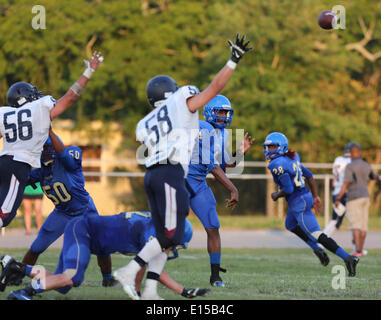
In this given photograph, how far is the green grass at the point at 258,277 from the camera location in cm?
641

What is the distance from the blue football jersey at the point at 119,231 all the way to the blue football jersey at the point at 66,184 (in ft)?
3.97

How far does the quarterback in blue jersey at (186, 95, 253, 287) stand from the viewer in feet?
24.4

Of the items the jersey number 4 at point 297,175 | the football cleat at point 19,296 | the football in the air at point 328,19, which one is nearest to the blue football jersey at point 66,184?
the football cleat at point 19,296

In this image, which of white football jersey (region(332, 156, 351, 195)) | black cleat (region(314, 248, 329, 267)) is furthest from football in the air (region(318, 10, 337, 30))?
white football jersey (region(332, 156, 351, 195))

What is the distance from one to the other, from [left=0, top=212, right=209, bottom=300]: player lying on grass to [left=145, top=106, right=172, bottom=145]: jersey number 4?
2.35 feet

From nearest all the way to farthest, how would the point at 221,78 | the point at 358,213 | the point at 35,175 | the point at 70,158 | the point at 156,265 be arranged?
the point at 221,78
the point at 156,265
the point at 70,158
the point at 35,175
the point at 358,213

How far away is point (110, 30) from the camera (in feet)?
65.0

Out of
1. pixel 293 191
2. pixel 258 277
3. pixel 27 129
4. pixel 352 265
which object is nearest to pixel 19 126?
pixel 27 129

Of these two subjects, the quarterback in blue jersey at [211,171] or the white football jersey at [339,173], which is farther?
the white football jersey at [339,173]

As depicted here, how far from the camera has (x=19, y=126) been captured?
6684 mm

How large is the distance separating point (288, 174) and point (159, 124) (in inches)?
141

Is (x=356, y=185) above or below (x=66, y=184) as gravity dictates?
below

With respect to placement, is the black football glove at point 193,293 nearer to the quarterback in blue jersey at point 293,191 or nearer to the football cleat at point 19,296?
the football cleat at point 19,296

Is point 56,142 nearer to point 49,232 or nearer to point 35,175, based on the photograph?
point 35,175
